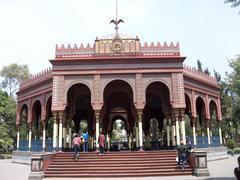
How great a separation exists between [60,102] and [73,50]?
3730 millimetres

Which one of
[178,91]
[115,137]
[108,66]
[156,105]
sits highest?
[108,66]

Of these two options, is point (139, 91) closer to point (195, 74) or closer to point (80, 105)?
point (195, 74)

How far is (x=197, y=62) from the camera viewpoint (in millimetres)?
43969

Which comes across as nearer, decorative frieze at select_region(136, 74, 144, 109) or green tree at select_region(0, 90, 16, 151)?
decorative frieze at select_region(136, 74, 144, 109)

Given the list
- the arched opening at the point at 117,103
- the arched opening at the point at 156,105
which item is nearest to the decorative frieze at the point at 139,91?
the arched opening at the point at 117,103

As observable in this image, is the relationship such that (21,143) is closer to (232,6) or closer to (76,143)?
(76,143)

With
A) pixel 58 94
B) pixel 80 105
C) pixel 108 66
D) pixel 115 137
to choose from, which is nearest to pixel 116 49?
pixel 108 66

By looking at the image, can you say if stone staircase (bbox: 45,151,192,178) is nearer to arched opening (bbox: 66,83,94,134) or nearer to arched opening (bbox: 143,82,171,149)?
arched opening (bbox: 66,83,94,134)

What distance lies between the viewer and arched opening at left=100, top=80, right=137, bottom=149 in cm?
2044

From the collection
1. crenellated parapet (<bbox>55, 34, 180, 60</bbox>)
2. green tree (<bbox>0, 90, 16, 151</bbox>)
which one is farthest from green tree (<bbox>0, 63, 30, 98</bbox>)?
crenellated parapet (<bbox>55, 34, 180, 60</bbox>)

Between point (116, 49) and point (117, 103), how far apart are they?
27.3 ft

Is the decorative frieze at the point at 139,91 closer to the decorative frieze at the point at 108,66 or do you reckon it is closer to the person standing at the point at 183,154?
the decorative frieze at the point at 108,66

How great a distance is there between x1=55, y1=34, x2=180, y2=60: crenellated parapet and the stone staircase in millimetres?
6724

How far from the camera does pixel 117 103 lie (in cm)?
2553
